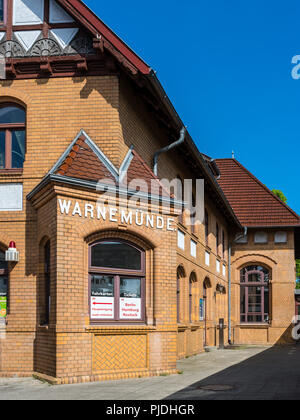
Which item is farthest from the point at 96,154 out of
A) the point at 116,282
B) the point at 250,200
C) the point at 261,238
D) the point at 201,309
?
the point at 250,200

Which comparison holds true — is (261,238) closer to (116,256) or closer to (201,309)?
(201,309)

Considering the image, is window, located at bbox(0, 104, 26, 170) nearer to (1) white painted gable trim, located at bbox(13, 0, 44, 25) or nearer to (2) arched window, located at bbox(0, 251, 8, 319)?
(1) white painted gable trim, located at bbox(13, 0, 44, 25)

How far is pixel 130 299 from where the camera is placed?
12.6 m

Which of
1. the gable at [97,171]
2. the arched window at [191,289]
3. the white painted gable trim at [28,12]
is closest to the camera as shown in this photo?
the gable at [97,171]

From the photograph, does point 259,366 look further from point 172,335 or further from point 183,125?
point 183,125

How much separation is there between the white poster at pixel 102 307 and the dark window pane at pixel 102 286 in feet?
0.26

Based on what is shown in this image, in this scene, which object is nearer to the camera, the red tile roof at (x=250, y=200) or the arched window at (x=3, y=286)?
the arched window at (x=3, y=286)

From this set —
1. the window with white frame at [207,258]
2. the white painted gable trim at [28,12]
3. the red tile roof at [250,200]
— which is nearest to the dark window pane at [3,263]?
the white painted gable trim at [28,12]

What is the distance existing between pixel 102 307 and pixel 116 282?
58 centimetres

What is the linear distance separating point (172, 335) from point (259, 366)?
154 inches

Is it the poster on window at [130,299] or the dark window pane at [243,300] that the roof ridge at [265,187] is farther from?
the poster on window at [130,299]

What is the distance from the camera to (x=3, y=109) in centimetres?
→ 1386

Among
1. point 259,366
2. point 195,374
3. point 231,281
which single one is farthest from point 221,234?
point 195,374

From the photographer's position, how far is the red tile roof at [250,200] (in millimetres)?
30188
